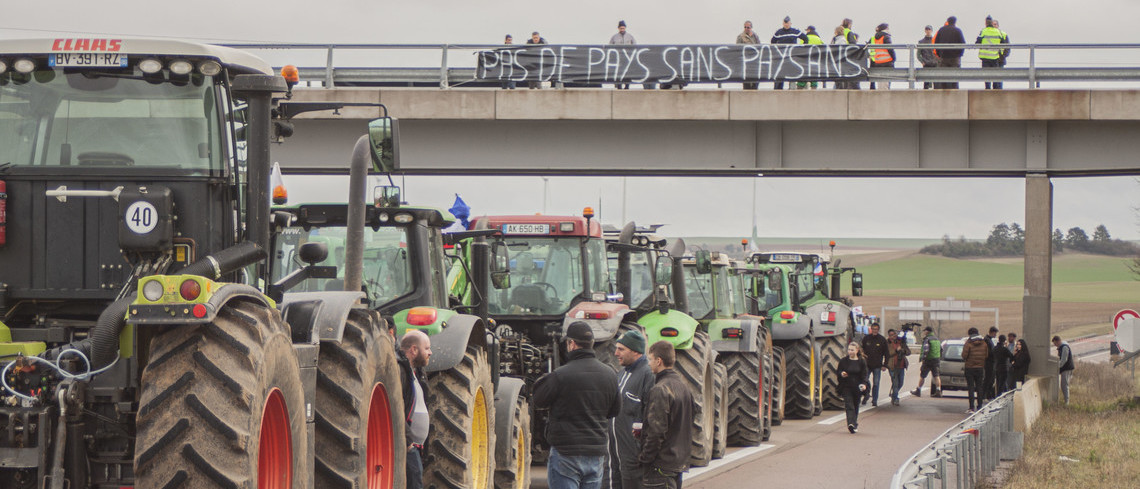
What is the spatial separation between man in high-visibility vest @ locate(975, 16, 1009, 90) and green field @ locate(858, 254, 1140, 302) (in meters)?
92.7

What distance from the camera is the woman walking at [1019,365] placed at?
95.5ft

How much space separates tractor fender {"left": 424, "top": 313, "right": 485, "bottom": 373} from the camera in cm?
1024

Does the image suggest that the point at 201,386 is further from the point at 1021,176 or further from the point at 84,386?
the point at 1021,176

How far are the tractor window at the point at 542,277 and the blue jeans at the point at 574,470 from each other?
4.96 metres

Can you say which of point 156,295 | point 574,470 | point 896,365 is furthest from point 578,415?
point 896,365

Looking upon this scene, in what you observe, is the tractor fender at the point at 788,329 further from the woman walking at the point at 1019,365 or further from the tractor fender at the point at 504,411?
the tractor fender at the point at 504,411

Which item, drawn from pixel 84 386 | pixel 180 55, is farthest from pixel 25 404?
pixel 180 55

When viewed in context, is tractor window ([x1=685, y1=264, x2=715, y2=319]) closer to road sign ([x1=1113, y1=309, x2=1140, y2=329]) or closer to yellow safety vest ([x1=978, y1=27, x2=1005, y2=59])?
road sign ([x1=1113, y1=309, x2=1140, y2=329])

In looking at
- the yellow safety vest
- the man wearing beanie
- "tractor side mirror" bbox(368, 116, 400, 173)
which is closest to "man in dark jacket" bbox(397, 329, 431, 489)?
"tractor side mirror" bbox(368, 116, 400, 173)

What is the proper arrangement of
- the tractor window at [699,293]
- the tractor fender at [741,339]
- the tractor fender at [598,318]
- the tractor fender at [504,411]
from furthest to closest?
the tractor window at [699,293]
the tractor fender at [741,339]
the tractor fender at [598,318]
the tractor fender at [504,411]

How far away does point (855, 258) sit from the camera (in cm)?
17112

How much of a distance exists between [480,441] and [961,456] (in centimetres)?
434

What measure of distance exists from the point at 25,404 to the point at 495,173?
23702 millimetres

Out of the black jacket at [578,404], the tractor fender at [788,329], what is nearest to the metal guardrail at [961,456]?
the black jacket at [578,404]
